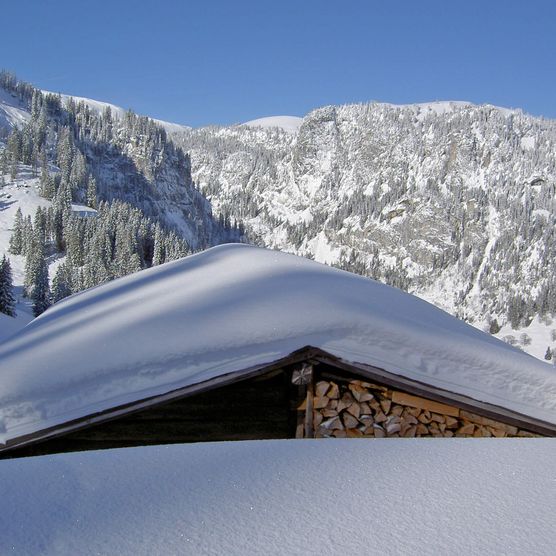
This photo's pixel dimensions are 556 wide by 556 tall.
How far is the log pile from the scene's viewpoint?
601 cm

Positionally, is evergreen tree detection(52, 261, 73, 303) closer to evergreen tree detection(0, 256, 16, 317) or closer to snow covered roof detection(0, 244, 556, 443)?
evergreen tree detection(0, 256, 16, 317)

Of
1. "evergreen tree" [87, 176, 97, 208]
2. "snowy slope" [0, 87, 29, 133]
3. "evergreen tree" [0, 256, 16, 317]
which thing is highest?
"snowy slope" [0, 87, 29, 133]

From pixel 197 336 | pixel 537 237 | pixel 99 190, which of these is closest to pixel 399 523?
pixel 197 336

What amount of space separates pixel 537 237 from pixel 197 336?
7323 inches

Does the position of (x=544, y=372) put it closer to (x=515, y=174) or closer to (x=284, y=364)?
(x=284, y=364)

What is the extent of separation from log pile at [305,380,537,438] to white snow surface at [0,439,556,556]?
1.58 meters

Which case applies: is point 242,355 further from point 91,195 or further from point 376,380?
point 91,195

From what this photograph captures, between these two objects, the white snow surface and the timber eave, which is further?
the timber eave

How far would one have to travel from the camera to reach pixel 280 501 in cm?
326

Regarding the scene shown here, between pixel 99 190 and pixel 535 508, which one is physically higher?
pixel 99 190

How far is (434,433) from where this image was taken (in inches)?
237

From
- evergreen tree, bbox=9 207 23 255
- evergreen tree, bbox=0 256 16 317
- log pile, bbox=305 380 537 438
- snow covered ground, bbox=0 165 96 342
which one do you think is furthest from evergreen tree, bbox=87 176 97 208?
log pile, bbox=305 380 537 438

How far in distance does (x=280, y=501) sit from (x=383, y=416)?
3047 millimetres

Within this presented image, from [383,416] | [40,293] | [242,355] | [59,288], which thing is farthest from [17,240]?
[383,416]
